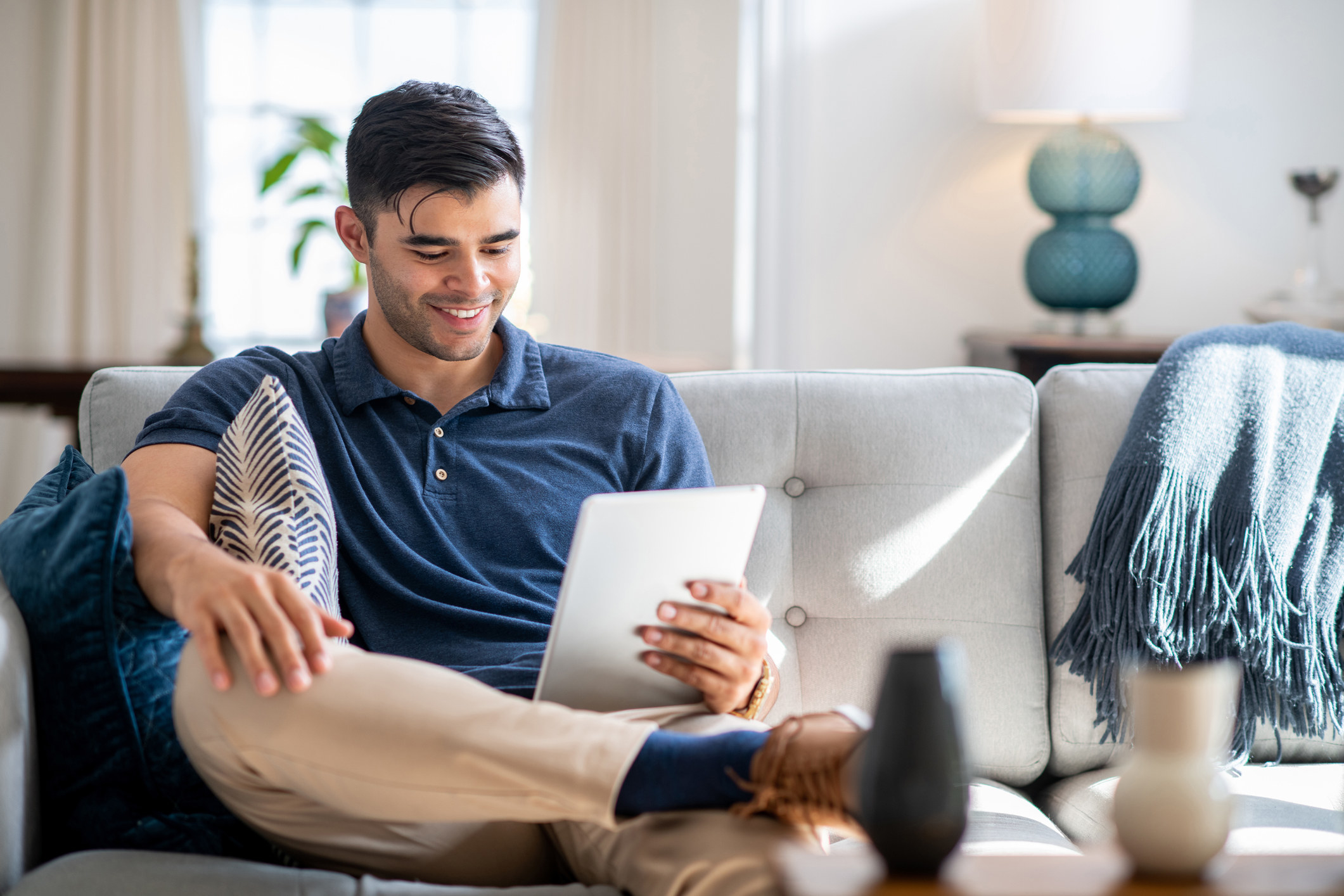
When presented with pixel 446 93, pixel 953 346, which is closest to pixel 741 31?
pixel 953 346

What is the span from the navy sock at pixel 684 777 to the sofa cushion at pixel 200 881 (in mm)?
142

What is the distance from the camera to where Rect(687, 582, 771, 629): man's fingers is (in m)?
1.07

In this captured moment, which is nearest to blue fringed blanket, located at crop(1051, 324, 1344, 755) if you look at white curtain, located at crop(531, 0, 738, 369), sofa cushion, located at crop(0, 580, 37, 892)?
sofa cushion, located at crop(0, 580, 37, 892)

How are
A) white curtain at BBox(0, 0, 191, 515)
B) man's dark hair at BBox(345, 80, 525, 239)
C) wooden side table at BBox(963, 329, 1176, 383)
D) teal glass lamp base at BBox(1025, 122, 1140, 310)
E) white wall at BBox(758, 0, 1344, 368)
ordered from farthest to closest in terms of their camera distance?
1. white curtain at BBox(0, 0, 191, 515)
2. white wall at BBox(758, 0, 1344, 368)
3. teal glass lamp base at BBox(1025, 122, 1140, 310)
4. wooden side table at BBox(963, 329, 1176, 383)
5. man's dark hair at BBox(345, 80, 525, 239)

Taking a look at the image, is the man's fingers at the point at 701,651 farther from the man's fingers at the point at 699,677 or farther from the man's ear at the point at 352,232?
the man's ear at the point at 352,232

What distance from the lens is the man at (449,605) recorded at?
3.02 ft

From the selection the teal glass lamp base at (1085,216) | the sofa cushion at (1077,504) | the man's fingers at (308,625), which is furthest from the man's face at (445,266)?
the teal glass lamp base at (1085,216)

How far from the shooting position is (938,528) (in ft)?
4.98

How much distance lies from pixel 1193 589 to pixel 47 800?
124 centimetres

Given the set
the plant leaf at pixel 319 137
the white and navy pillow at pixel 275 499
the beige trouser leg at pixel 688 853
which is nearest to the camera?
the beige trouser leg at pixel 688 853

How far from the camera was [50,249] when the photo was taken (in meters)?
3.68

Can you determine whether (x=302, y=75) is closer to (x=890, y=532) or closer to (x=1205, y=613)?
(x=890, y=532)

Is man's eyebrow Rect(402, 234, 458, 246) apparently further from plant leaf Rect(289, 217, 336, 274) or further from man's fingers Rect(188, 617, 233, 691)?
plant leaf Rect(289, 217, 336, 274)

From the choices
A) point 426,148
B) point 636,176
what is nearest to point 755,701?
point 426,148
